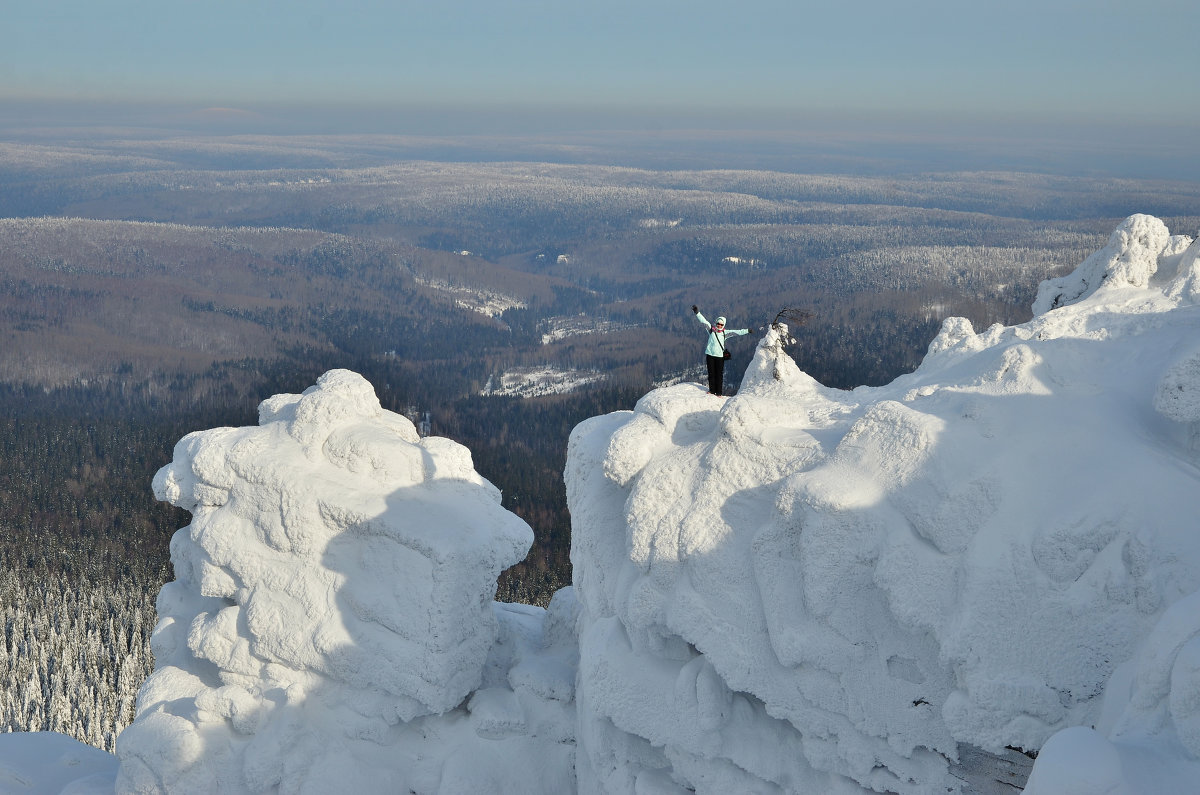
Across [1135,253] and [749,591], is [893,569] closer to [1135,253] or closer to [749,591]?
[749,591]

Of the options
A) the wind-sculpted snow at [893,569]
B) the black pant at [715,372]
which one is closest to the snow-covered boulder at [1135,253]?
the wind-sculpted snow at [893,569]

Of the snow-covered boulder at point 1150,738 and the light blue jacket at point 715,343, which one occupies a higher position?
the light blue jacket at point 715,343

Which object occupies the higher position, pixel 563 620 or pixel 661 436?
pixel 661 436

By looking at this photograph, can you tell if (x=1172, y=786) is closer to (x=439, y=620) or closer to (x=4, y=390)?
(x=439, y=620)

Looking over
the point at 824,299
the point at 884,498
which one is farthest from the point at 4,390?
the point at 884,498

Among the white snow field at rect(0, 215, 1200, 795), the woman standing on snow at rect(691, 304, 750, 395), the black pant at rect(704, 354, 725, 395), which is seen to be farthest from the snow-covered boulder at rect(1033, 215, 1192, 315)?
the black pant at rect(704, 354, 725, 395)

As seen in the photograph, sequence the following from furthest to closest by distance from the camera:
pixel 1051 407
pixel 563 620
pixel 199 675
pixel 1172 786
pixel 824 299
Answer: pixel 824 299 < pixel 563 620 < pixel 199 675 < pixel 1051 407 < pixel 1172 786

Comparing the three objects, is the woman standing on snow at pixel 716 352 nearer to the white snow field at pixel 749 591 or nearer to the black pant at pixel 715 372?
the black pant at pixel 715 372
